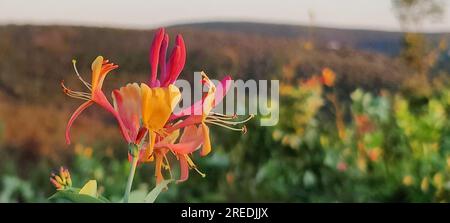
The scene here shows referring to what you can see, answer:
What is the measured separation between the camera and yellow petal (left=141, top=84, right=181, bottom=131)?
23.5 inches

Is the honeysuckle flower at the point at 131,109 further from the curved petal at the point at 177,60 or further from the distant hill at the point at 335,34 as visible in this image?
the distant hill at the point at 335,34

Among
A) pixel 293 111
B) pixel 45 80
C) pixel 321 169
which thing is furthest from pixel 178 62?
pixel 45 80

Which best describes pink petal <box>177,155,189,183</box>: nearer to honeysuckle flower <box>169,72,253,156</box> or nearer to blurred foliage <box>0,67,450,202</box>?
honeysuckle flower <box>169,72,253,156</box>

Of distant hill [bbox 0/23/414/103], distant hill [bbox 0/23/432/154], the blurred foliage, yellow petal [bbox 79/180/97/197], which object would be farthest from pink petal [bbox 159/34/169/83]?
distant hill [bbox 0/23/414/103]

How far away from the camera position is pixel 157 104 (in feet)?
1.96

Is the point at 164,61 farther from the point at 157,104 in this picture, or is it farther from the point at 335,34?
the point at 335,34

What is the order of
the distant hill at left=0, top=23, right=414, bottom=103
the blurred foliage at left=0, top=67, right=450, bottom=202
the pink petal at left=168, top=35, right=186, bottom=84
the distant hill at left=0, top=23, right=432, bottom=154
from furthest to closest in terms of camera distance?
the distant hill at left=0, top=23, right=414, bottom=103 < the distant hill at left=0, top=23, right=432, bottom=154 < the blurred foliage at left=0, top=67, right=450, bottom=202 < the pink petal at left=168, top=35, right=186, bottom=84

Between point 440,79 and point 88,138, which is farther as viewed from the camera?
point 440,79

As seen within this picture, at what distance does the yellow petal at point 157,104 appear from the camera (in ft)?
1.96

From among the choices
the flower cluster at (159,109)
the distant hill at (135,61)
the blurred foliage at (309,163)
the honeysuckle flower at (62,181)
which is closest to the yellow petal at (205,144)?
the flower cluster at (159,109)

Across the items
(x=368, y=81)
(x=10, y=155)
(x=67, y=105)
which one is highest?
(x=368, y=81)
